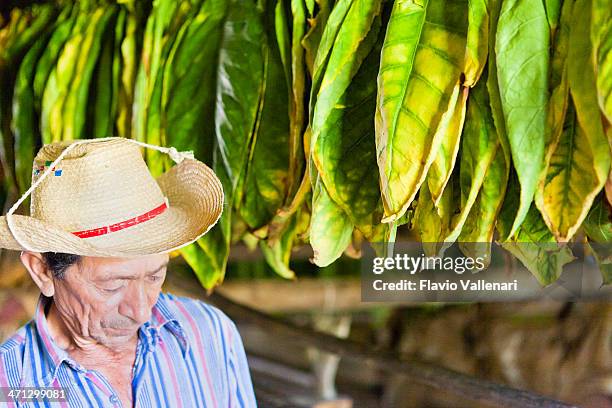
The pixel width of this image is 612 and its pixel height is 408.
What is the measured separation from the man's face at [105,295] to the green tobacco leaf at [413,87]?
0.34 m

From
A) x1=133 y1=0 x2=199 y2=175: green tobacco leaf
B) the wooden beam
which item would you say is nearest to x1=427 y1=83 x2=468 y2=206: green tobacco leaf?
x1=133 y1=0 x2=199 y2=175: green tobacco leaf

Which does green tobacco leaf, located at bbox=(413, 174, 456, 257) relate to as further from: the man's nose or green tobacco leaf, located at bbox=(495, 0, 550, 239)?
the man's nose

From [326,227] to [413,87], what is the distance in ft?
0.57

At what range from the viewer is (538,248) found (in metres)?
0.79

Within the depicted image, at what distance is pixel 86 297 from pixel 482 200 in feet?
1.54

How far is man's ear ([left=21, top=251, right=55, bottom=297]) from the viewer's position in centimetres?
90

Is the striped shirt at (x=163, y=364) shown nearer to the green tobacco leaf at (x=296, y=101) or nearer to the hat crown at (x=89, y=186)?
the hat crown at (x=89, y=186)

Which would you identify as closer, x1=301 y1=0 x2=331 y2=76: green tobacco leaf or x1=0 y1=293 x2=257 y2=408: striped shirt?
x1=301 y1=0 x2=331 y2=76: green tobacco leaf

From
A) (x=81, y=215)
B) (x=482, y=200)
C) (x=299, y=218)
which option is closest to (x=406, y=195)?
(x=482, y=200)

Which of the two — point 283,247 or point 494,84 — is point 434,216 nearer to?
point 494,84

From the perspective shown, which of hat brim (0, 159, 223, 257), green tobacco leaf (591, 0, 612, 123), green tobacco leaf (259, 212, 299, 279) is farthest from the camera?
green tobacco leaf (259, 212, 299, 279)

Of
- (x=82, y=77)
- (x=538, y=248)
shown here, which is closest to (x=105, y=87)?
(x=82, y=77)

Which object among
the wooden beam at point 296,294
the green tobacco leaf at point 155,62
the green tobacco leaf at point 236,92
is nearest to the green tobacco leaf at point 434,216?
the green tobacco leaf at point 236,92

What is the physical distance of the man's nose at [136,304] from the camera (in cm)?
91
